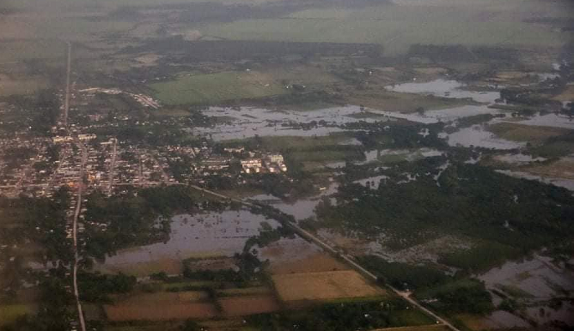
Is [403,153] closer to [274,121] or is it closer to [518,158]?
[518,158]

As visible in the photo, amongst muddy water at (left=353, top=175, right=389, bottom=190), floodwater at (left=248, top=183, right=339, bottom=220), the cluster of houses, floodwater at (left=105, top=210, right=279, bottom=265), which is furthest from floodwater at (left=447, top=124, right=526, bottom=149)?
floodwater at (left=105, top=210, right=279, bottom=265)

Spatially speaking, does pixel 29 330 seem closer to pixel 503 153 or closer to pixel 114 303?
pixel 114 303

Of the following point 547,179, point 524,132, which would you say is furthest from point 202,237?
point 524,132

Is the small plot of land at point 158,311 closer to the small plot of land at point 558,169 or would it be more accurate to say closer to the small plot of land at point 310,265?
the small plot of land at point 310,265

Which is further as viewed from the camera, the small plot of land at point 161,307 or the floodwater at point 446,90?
the floodwater at point 446,90

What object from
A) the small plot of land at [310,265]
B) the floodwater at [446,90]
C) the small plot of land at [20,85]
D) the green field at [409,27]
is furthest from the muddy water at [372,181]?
the green field at [409,27]
